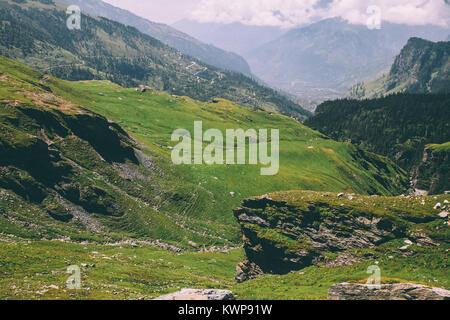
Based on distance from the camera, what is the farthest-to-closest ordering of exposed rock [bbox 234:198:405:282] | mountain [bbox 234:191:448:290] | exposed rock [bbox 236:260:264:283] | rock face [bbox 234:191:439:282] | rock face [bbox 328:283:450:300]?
exposed rock [bbox 236:260:264:283]
exposed rock [bbox 234:198:405:282]
rock face [bbox 234:191:439:282]
mountain [bbox 234:191:448:290]
rock face [bbox 328:283:450:300]

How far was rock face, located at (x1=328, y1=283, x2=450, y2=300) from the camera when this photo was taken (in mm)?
24750

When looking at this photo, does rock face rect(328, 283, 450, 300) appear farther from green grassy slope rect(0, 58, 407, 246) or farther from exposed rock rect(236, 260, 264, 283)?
green grassy slope rect(0, 58, 407, 246)

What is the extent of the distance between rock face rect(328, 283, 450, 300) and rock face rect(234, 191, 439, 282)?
1461 cm

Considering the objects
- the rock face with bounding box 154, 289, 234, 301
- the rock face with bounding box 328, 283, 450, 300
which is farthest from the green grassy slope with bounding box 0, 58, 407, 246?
the rock face with bounding box 328, 283, 450, 300

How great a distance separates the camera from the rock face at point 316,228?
42.5 m

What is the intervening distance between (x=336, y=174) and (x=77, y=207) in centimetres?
10946

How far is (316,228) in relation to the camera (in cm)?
4825

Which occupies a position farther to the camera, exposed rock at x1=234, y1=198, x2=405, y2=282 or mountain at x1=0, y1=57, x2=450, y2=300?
exposed rock at x1=234, y1=198, x2=405, y2=282

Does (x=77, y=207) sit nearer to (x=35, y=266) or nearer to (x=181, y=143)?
(x=35, y=266)

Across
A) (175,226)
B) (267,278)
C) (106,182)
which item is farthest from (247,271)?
(106,182)

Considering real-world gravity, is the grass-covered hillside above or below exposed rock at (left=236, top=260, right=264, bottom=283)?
above

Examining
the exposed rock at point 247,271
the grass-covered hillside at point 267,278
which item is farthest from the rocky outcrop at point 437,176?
the exposed rock at point 247,271
